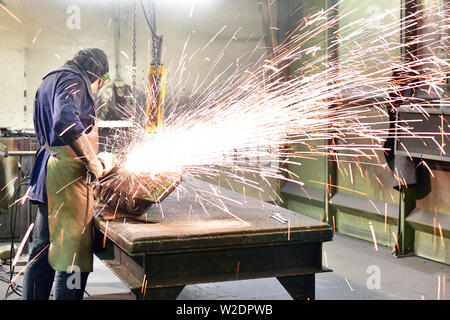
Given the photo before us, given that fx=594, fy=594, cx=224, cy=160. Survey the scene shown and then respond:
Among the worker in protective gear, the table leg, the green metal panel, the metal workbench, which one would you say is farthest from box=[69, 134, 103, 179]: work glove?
the green metal panel

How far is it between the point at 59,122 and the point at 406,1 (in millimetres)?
3280

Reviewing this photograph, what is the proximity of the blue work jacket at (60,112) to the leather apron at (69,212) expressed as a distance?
3.0 inches

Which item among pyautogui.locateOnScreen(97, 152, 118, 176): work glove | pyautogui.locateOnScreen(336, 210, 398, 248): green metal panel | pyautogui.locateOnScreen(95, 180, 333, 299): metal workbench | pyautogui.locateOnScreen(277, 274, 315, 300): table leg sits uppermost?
pyautogui.locateOnScreen(97, 152, 118, 176): work glove

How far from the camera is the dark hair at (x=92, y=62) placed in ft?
10.3

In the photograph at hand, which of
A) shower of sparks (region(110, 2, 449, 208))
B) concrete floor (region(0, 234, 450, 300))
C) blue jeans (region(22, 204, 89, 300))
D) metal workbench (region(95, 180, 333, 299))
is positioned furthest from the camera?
shower of sparks (region(110, 2, 449, 208))

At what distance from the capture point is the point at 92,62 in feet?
10.4

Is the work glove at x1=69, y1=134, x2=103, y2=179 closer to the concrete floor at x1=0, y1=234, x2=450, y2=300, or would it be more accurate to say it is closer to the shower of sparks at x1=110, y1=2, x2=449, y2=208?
the shower of sparks at x1=110, y1=2, x2=449, y2=208

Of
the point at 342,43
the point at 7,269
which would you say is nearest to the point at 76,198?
the point at 7,269

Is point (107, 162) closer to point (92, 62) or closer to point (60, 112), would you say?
point (60, 112)

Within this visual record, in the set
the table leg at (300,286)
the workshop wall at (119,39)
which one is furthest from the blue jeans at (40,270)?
the workshop wall at (119,39)

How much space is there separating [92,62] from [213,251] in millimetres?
1302

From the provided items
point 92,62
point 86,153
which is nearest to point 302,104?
point 92,62

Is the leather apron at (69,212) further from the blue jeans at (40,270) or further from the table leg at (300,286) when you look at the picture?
the table leg at (300,286)

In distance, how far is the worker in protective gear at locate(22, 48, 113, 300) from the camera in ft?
9.70
